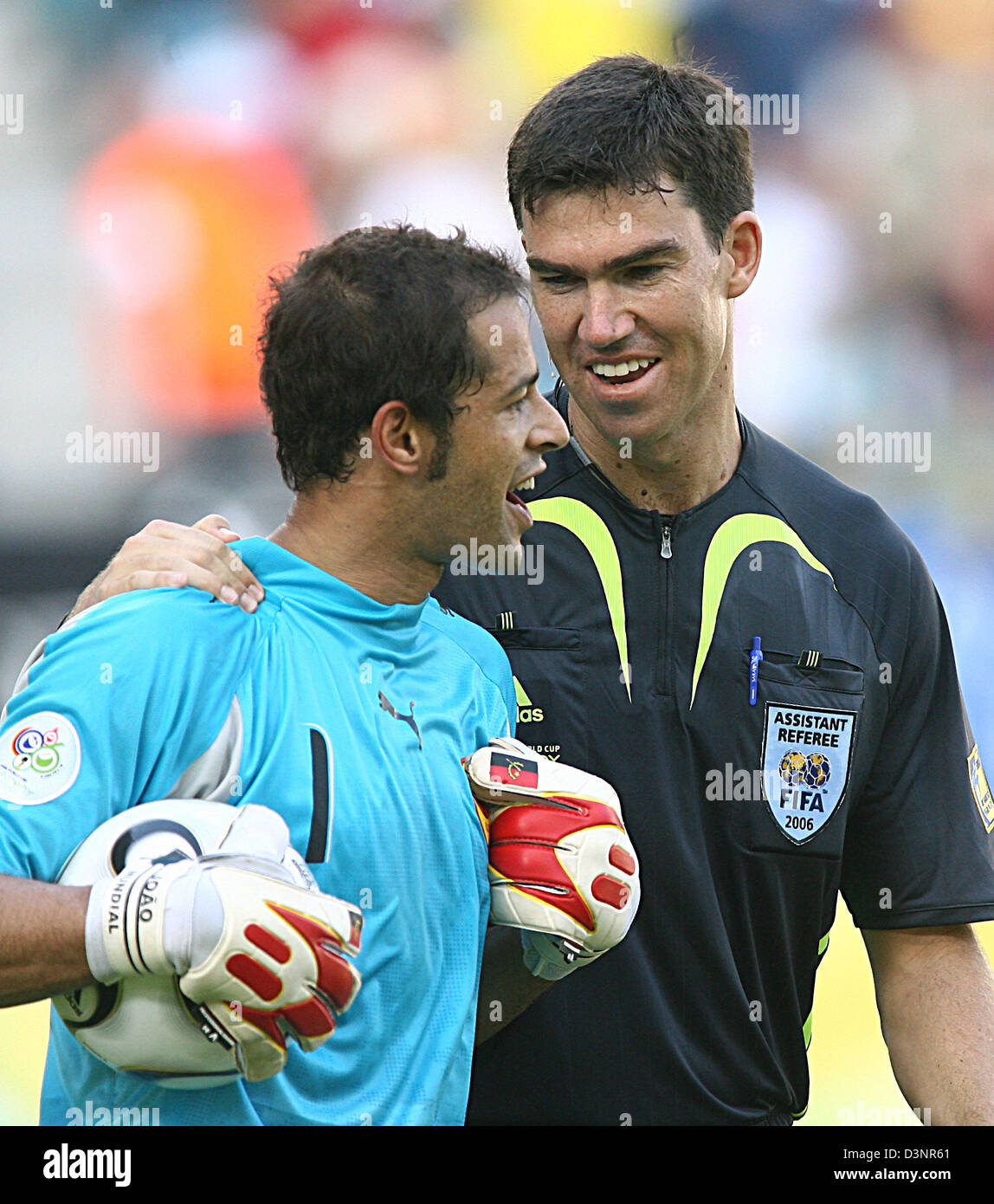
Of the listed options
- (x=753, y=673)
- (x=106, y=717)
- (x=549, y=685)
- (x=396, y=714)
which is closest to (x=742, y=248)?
(x=753, y=673)

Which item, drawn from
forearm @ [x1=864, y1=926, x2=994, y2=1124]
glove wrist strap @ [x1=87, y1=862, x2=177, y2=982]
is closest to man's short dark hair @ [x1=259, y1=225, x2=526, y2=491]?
glove wrist strap @ [x1=87, y1=862, x2=177, y2=982]

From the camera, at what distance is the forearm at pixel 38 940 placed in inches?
58.6

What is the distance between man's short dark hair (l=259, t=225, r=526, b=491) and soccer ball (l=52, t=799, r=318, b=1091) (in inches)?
21.9

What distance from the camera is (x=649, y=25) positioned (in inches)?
252

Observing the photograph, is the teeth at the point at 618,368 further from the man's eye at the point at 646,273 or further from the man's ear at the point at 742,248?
the man's ear at the point at 742,248

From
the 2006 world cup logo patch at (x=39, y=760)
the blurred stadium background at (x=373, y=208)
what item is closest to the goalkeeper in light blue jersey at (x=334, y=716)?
the 2006 world cup logo patch at (x=39, y=760)

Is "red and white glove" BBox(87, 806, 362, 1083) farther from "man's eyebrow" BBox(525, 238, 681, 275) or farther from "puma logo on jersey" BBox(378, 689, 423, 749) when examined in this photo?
"man's eyebrow" BBox(525, 238, 681, 275)

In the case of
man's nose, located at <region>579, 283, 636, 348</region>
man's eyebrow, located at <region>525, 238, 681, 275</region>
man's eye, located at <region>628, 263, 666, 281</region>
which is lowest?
man's nose, located at <region>579, 283, 636, 348</region>

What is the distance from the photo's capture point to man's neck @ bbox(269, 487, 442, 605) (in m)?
1.92

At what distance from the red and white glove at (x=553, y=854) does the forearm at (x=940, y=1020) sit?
3.24 ft

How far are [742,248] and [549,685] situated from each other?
0.90m

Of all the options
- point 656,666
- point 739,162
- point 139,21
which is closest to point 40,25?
point 139,21
